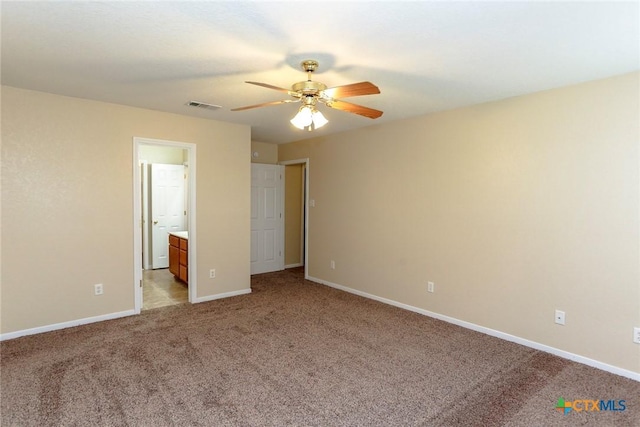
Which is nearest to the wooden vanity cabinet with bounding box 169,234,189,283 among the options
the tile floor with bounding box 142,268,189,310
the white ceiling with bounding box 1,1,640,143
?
the tile floor with bounding box 142,268,189,310

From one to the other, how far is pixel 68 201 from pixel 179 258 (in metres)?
2.11

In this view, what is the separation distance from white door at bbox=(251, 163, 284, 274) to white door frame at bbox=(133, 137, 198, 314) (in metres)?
Answer: 1.68

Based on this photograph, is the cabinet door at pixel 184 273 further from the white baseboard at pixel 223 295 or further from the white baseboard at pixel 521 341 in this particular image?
the white baseboard at pixel 521 341

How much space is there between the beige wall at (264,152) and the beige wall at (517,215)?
6.58 feet

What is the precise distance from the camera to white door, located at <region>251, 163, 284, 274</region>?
605 cm

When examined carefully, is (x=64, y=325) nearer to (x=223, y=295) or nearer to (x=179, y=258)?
(x=223, y=295)

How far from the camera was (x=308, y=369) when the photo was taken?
2750mm

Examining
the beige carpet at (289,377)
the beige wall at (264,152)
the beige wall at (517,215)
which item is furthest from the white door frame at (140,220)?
the beige wall at (517,215)

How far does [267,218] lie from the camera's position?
20.4ft

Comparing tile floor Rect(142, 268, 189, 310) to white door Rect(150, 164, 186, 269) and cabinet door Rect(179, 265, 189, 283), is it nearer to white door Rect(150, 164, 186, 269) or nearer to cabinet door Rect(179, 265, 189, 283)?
cabinet door Rect(179, 265, 189, 283)

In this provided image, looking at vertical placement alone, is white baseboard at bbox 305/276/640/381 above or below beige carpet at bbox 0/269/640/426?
above

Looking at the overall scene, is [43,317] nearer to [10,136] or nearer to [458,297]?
[10,136]

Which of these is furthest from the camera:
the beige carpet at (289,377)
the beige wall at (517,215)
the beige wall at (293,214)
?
the beige wall at (293,214)

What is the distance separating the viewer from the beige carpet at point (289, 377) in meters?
2.17
